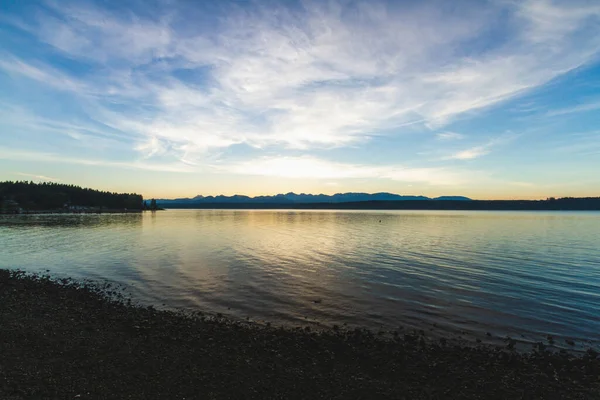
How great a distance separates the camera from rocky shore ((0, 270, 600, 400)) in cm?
1137

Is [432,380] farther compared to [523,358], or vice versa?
[523,358]

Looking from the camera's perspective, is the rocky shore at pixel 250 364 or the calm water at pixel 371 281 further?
the calm water at pixel 371 281

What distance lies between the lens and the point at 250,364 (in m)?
13.5

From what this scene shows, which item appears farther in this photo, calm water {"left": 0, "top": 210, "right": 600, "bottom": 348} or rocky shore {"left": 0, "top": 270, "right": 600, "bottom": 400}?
calm water {"left": 0, "top": 210, "right": 600, "bottom": 348}

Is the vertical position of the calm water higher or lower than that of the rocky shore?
lower

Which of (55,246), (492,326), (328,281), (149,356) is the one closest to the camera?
(149,356)

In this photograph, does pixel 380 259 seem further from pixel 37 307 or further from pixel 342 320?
pixel 37 307

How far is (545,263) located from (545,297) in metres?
16.9

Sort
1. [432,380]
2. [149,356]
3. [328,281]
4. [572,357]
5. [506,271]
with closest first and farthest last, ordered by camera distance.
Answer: [432,380] < [149,356] < [572,357] < [328,281] < [506,271]

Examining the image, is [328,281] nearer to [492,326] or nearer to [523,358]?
[492,326]

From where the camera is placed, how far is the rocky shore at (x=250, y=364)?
11367mm

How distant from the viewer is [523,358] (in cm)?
1450

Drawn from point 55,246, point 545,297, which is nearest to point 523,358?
point 545,297

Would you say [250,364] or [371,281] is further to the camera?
[371,281]
